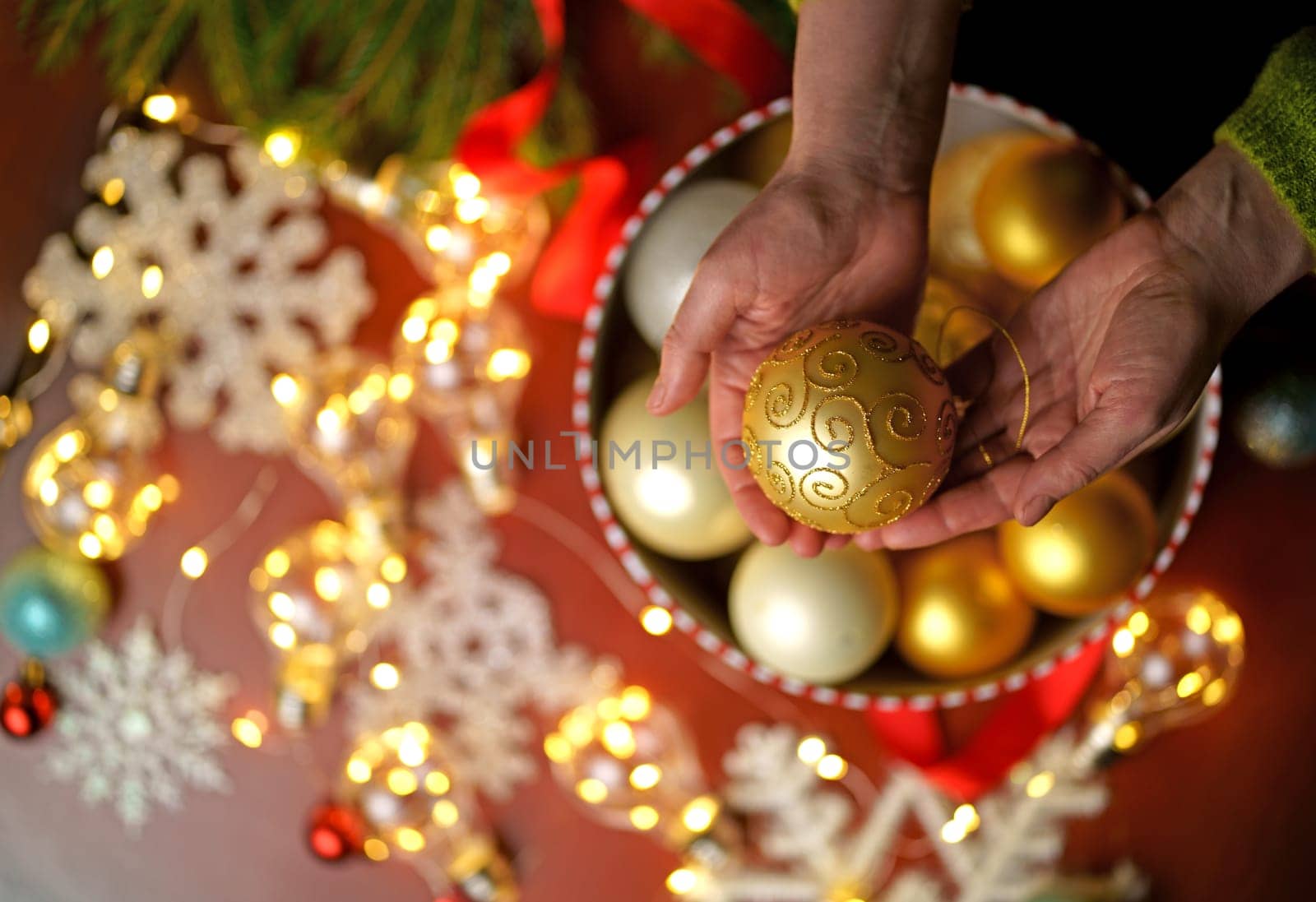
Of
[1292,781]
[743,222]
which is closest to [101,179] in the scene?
[743,222]

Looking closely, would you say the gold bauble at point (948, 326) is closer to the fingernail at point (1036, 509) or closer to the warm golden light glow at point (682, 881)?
the fingernail at point (1036, 509)

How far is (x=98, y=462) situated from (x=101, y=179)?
268 millimetres

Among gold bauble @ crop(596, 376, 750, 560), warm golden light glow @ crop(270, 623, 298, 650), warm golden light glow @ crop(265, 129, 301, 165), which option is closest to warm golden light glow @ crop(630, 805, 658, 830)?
gold bauble @ crop(596, 376, 750, 560)

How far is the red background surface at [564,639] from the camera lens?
94 centimetres

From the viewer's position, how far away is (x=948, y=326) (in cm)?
90

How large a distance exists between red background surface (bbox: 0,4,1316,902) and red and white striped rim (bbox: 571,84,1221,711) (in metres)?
0.14

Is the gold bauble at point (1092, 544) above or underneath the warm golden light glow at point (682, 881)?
above

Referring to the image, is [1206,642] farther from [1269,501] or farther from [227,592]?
[227,592]

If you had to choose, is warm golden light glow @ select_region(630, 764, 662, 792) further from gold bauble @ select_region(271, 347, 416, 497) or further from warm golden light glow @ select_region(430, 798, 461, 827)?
gold bauble @ select_region(271, 347, 416, 497)

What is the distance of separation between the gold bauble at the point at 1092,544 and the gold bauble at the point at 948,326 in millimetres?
149

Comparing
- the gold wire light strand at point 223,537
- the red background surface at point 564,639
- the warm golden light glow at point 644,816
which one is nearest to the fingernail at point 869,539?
the red background surface at point 564,639

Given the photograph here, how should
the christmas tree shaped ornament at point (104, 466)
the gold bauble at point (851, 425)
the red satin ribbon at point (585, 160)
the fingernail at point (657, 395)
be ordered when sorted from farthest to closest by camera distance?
the christmas tree shaped ornament at point (104, 466)
the red satin ribbon at point (585, 160)
the fingernail at point (657, 395)
the gold bauble at point (851, 425)

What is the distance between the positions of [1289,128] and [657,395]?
0.47 meters

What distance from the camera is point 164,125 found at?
3.45ft
